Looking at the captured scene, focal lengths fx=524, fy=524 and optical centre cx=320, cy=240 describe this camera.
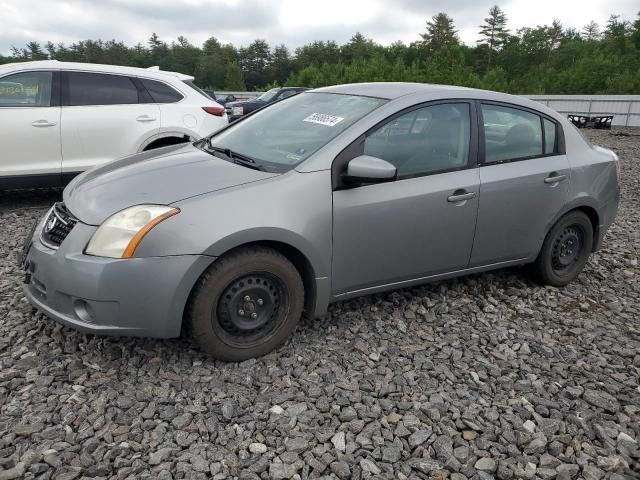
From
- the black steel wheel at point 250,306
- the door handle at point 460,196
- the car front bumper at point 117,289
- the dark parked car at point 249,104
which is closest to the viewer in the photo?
the car front bumper at point 117,289

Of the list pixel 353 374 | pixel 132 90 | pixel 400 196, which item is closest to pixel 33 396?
pixel 353 374

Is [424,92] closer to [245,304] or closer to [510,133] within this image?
[510,133]

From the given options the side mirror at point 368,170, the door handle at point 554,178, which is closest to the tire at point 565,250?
the door handle at point 554,178

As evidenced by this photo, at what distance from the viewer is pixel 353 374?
3.03m

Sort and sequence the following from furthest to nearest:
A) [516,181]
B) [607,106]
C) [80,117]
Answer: [607,106], [80,117], [516,181]

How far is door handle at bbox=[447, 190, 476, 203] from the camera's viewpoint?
3.49 m

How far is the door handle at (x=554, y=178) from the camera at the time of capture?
155 inches

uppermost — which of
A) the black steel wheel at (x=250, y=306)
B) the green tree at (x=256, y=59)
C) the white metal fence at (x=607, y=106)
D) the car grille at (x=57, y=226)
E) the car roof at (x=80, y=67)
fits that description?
the green tree at (x=256, y=59)

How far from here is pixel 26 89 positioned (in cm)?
592

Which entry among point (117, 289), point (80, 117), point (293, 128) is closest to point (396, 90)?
point (293, 128)

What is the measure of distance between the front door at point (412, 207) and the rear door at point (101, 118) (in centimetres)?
409

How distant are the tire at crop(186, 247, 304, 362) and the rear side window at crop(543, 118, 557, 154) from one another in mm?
2315

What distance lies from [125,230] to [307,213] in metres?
0.99

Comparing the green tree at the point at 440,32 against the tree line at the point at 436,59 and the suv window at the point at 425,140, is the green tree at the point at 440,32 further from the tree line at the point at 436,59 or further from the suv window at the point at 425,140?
the suv window at the point at 425,140
